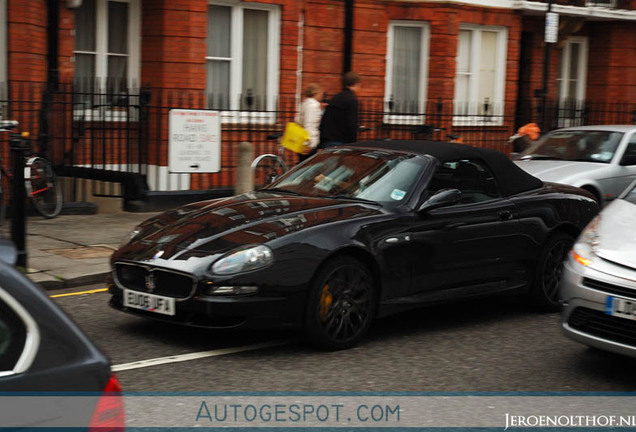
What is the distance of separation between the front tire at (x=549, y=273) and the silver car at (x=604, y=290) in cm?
166

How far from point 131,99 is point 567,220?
8791 mm

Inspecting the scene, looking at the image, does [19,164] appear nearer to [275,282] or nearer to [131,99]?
[275,282]

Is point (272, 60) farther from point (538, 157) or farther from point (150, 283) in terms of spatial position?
point (150, 283)

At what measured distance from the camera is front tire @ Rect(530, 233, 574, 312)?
805 centimetres

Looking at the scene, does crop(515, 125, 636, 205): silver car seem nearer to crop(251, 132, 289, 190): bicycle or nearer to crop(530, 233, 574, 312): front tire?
crop(251, 132, 289, 190): bicycle

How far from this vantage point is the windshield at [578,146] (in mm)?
13570

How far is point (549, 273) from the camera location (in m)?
8.15

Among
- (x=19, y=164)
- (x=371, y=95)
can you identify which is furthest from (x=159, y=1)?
(x=19, y=164)

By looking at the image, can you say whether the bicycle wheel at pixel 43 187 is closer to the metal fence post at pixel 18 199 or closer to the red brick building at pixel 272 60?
the red brick building at pixel 272 60

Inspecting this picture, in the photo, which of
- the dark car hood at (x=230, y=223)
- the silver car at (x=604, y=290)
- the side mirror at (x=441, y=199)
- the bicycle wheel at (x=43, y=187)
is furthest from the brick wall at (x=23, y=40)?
the silver car at (x=604, y=290)

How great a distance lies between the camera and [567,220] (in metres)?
8.29

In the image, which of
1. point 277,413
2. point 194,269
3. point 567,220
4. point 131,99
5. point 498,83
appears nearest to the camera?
point 277,413

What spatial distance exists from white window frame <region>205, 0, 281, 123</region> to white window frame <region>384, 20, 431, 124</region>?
2975 mm

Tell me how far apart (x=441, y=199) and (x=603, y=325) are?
5.85ft
